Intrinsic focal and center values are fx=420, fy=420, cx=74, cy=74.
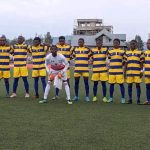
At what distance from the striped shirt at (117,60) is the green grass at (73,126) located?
111 centimetres

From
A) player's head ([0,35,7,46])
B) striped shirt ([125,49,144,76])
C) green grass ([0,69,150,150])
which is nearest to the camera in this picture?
green grass ([0,69,150,150])

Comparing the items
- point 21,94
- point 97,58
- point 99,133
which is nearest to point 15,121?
point 99,133

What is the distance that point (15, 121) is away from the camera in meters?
9.90

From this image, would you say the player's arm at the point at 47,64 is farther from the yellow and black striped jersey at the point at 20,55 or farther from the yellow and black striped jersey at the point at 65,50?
the yellow and black striped jersey at the point at 20,55

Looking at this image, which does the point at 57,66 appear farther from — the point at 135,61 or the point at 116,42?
the point at 135,61

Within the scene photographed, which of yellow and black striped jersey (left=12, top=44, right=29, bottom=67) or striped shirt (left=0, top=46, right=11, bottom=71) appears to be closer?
yellow and black striped jersey (left=12, top=44, right=29, bottom=67)

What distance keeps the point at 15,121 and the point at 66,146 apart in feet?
8.75

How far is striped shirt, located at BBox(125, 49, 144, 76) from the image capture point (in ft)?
44.3

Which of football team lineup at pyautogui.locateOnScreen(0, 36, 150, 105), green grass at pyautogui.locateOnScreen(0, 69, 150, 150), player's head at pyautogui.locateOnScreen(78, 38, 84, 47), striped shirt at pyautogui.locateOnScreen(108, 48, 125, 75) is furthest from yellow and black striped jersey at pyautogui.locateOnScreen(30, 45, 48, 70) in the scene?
striped shirt at pyautogui.locateOnScreen(108, 48, 125, 75)

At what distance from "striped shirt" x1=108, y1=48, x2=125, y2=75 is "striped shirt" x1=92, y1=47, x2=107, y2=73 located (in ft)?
0.94

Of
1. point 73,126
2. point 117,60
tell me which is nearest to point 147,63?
point 117,60

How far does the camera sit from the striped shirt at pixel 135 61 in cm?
1349

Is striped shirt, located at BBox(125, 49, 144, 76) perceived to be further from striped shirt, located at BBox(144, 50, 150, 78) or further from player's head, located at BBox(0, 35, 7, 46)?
player's head, located at BBox(0, 35, 7, 46)

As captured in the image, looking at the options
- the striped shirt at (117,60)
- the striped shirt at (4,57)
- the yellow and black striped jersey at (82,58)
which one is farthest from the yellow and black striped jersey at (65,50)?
the striped shirt at (4,57)
